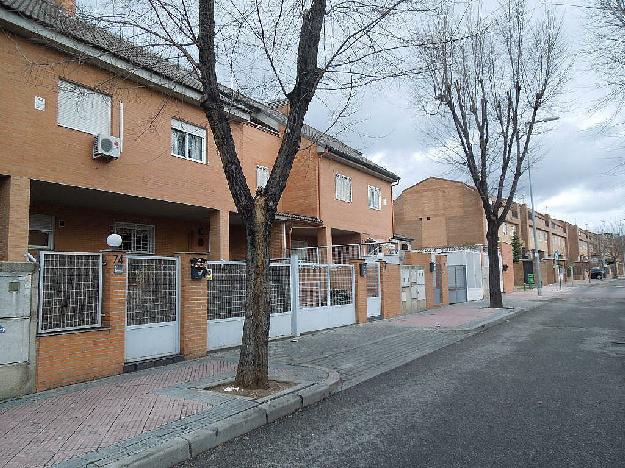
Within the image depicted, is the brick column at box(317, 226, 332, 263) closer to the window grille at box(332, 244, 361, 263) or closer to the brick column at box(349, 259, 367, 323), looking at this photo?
the window grille at box(332, 244, 361, 263)

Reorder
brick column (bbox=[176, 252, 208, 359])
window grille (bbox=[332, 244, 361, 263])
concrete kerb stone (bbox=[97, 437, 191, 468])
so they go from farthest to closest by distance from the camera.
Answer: window grille (bbox=[332, 244, 361, 263]) → brick column (bbox=[176, 252, 208, 359]) → concrete kerb stone (bbox=[97, 437, 191, 468])

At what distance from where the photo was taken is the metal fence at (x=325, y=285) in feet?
41.2

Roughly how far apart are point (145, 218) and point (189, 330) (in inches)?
253

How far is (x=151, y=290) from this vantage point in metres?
8.64

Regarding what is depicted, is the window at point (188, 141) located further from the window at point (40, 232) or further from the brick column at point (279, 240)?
the brick column at point (279, 240)

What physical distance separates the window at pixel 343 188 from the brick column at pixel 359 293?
609 cm

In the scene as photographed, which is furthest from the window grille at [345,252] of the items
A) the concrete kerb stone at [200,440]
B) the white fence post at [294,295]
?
the concrete kerb stone at [200,440]

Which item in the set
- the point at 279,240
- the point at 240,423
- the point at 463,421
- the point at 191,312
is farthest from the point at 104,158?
the point at 463,421

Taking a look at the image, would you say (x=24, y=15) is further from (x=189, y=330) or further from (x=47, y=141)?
(x=189, y=330)

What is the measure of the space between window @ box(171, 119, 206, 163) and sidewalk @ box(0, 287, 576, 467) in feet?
19.6

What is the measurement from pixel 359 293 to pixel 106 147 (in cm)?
838

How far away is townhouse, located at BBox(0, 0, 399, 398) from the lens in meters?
7.25

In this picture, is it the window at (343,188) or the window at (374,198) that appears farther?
the window at (374,198)

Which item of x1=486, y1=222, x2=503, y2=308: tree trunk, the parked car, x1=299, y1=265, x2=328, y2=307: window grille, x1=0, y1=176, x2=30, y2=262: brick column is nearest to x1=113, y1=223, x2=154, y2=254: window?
x1=0, y1=176, x2=30, y2=262: brick column
